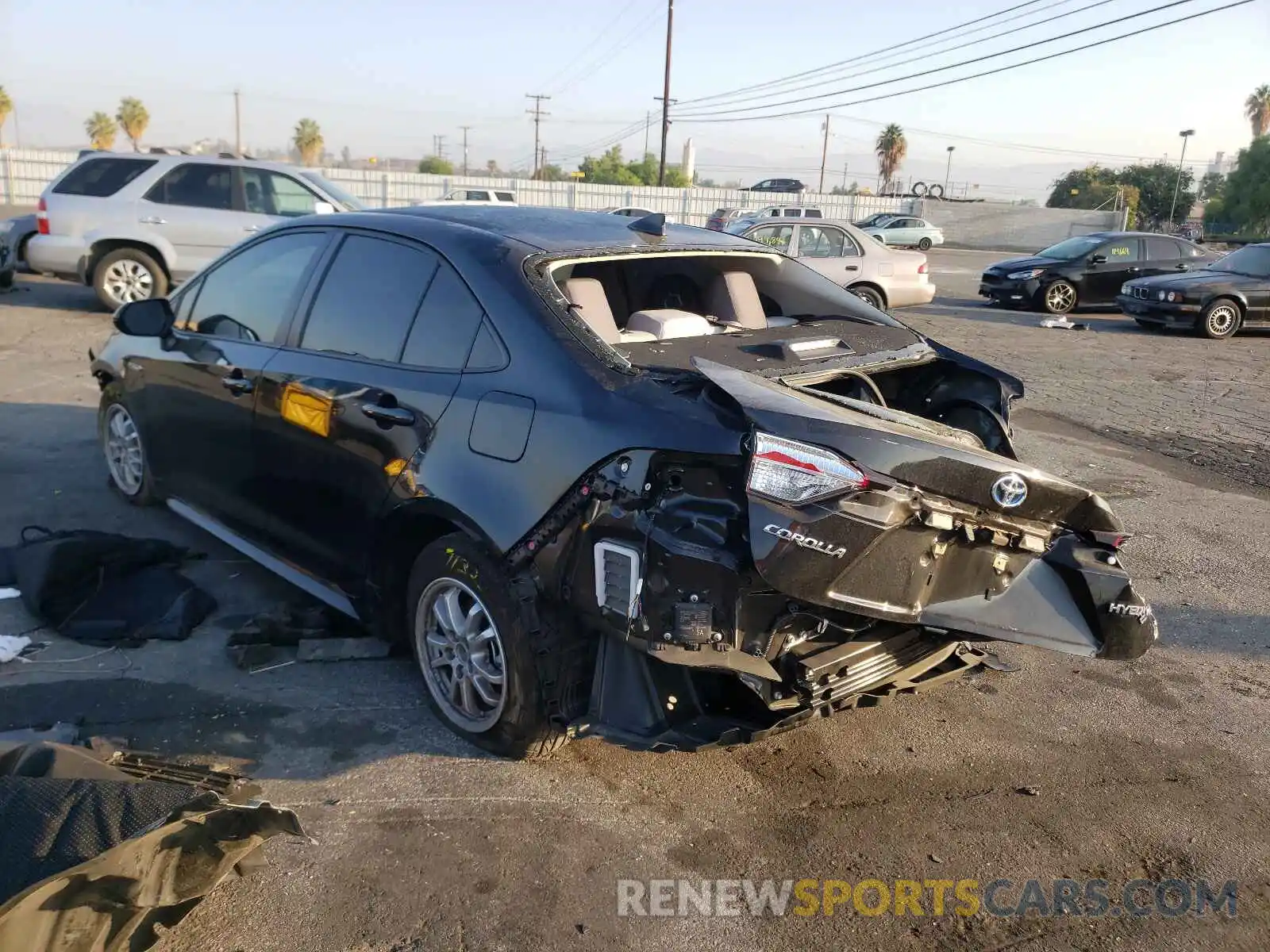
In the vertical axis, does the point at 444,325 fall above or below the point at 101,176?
below

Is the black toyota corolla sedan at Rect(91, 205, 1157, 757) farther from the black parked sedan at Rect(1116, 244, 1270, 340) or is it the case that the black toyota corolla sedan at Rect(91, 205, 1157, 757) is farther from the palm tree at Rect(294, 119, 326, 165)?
the palm tree at Rect(294, 119, 326, 165)

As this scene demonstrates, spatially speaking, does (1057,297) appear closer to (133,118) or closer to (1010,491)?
(1010,491)

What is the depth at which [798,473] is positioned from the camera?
2.59 metres

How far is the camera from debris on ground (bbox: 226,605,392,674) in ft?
13.1

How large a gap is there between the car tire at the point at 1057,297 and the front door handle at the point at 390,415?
16.8 m

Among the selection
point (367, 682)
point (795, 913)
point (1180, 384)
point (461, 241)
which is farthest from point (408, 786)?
point (1180, 384)

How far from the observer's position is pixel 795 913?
274 cm

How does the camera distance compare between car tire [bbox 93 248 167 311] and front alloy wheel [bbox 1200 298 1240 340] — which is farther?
front alloy wheel [bbox 1200 298 1240 340]

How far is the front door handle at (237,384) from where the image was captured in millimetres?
4191

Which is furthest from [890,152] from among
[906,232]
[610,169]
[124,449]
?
[124,449]

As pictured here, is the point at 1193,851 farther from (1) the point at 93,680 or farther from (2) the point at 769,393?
(1) the point at 93,680

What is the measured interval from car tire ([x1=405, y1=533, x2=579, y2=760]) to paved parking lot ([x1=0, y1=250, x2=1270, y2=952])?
142 mm

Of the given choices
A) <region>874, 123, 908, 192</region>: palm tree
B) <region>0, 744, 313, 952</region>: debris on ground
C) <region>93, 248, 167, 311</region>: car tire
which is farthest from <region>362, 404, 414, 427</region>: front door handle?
<region>874, 123, 908, 192</region>: palm tree

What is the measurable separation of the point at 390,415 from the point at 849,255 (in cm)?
1169
